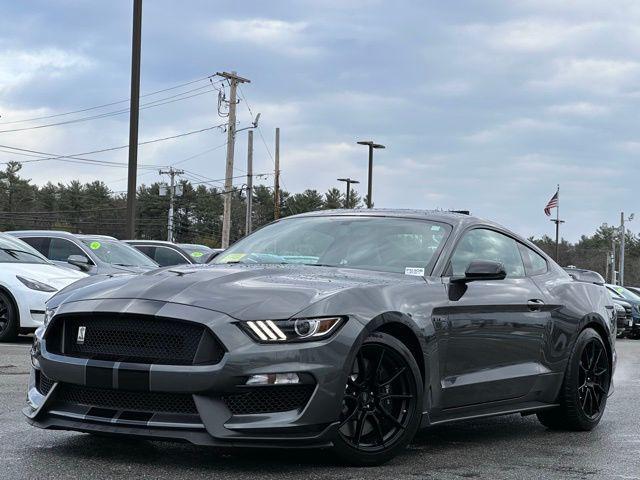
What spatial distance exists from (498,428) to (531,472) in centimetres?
170

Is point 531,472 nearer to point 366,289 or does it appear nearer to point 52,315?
point 366,289

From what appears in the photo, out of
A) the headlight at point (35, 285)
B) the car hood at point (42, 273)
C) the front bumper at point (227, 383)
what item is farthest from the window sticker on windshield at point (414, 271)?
the headlight at point (35, 285)

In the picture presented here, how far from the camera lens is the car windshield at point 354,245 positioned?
5793mm

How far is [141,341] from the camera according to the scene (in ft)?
15.3

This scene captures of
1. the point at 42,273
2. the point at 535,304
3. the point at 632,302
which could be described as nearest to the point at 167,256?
the point at 42,273

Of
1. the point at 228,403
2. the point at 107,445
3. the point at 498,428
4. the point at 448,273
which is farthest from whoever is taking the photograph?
the point at 498,428

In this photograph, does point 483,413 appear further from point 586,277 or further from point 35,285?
point 35,285

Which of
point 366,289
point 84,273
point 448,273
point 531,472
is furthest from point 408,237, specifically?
point 84,273

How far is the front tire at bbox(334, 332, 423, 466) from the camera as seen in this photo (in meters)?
4.86

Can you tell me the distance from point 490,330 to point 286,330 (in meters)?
1.73

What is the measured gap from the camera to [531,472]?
16.9 ft

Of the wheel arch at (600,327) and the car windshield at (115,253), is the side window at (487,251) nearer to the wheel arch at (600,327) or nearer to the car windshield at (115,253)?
the wheel arch at (600,327)

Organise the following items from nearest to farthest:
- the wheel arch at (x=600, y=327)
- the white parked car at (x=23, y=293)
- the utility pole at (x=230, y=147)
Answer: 1. the wheel arch at (x=600, y=327)
2. the white parked car at (x=23, y=293)
3. the utility pole at (x=230, y=147)

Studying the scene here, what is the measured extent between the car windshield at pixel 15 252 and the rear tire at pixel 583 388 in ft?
28.1
